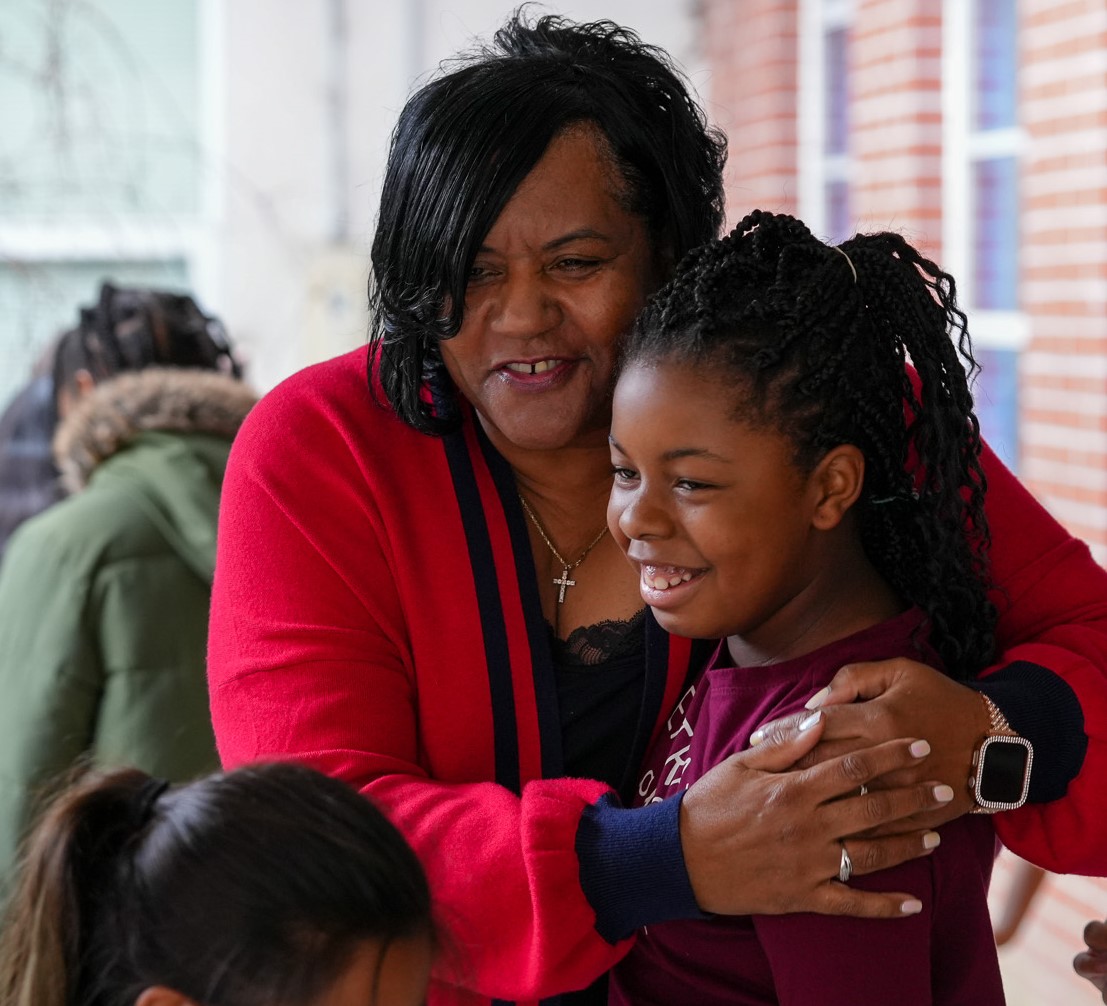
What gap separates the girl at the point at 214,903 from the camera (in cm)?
130

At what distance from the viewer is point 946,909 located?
5.12 ft

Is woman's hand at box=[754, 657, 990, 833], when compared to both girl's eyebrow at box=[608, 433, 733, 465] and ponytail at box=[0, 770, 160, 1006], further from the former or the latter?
ponytail at box=[0, 770, 160, 1006]

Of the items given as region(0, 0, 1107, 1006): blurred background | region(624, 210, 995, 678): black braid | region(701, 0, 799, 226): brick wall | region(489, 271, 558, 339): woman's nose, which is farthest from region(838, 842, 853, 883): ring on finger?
region(701, 0, 799, 226): brick wall

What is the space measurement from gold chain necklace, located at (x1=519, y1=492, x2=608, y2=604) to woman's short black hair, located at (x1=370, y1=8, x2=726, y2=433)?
17 centimetres

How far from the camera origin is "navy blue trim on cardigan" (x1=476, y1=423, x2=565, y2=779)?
182 cm

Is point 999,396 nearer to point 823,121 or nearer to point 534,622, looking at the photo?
point 823,121

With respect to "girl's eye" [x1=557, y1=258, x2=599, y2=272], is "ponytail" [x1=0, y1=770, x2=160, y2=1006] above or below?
below

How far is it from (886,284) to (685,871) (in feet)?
2.16

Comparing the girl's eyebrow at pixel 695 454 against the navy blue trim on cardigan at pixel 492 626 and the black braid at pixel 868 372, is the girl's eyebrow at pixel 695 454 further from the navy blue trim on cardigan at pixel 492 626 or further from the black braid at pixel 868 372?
the navy blue trim on cardigan at pixel 492 626

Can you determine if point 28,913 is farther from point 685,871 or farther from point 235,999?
point 685,871

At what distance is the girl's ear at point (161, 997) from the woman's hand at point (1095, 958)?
3.54ft

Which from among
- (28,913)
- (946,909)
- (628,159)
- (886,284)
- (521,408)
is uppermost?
(628,159)

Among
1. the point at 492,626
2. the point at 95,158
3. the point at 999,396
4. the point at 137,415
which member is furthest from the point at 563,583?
the point at 95,158

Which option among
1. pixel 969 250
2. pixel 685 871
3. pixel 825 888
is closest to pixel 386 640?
pixel 685 871
